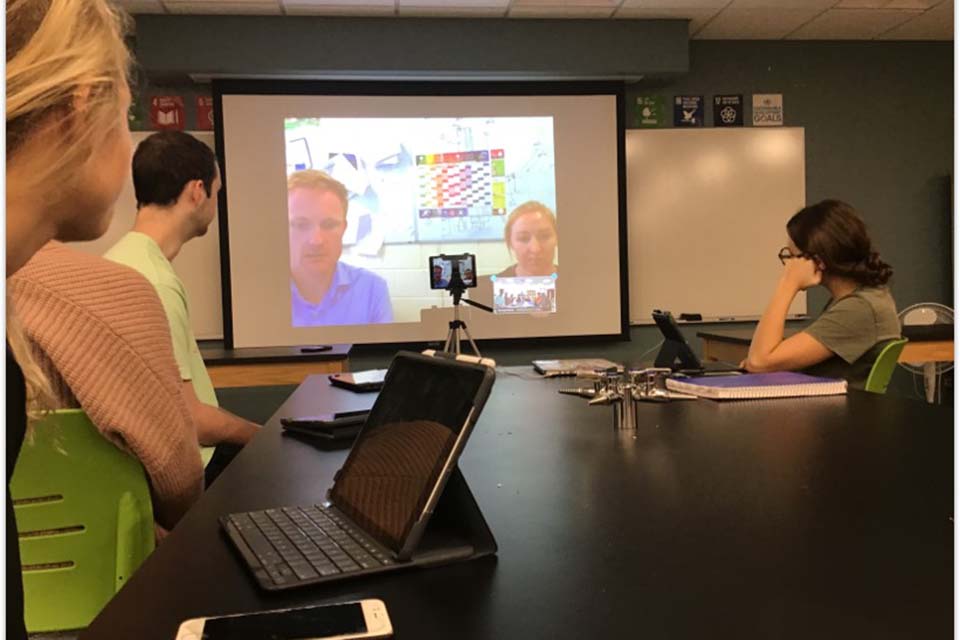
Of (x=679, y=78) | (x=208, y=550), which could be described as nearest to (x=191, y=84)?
(x=679, y=78)

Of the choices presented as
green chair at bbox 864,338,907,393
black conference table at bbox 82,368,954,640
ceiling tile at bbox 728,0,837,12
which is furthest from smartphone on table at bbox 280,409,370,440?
ceiling tile at bbox 728,0,837,12

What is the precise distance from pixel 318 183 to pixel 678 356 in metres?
2.57

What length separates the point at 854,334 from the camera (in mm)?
1914

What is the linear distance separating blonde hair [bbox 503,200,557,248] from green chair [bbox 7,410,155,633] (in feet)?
10.7

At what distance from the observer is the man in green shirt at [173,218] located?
62.8 inches

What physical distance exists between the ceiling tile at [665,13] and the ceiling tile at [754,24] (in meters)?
0.08

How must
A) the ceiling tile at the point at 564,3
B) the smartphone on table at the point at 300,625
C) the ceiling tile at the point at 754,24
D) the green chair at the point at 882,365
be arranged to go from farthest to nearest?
the ceiling tile at the point at 754,24
the ceiling tile at the point at 564,3
the green chair at the point at 882,365
the smartphone on table at the point at 300,625

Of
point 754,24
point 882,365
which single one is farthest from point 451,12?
point 882,365

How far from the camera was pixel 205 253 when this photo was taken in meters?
4.01

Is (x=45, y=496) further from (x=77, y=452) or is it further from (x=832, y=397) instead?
(x=832, y=397)

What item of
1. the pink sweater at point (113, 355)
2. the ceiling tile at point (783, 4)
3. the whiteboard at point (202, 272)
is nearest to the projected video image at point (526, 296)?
the whiteboard at point (202, 272)

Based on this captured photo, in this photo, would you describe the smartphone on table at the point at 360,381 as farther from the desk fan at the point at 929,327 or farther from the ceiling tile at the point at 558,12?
the ceiling tile at the point at 558,12

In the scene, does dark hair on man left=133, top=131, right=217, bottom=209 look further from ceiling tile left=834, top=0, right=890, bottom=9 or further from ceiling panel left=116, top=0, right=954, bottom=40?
ceiling tile left=834, top=0, right=890, bottom=9

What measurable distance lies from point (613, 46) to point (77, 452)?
140 inches
